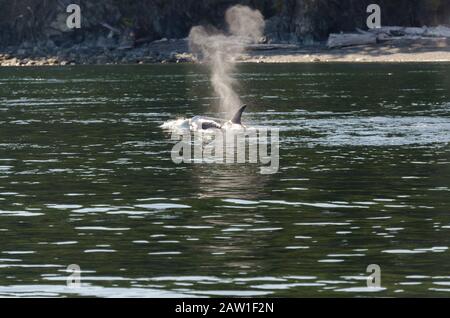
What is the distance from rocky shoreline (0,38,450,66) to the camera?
13550 cm

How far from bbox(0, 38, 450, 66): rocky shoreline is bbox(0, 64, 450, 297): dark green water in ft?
225

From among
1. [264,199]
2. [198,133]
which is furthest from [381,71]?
[264,199]

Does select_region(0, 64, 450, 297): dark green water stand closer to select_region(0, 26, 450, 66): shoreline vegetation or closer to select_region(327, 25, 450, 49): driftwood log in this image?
select_region(0, 26, 450, 66): shoreline vegetation

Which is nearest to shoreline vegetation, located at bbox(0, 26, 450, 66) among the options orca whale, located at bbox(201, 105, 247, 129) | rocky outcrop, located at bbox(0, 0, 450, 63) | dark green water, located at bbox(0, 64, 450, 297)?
rocky outcrop, located at bbox(0, 0, 450, 63)

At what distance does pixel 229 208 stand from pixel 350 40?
111 m

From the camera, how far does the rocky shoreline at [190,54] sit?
5335 inches

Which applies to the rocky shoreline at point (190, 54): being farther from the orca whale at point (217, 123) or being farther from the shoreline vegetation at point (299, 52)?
the orca whale at point (217, 123)

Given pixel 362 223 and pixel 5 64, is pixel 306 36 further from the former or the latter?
pixel 362 223

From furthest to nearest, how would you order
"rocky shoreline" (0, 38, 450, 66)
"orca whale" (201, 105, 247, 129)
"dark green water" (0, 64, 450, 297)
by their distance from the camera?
"rocky shoreline" (0, 38, 450, 66), "orca whale" (201, 105, 247, 129), "dark green water" (0, 64, 450, 297)

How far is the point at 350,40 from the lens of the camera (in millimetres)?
141750

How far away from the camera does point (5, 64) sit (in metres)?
148

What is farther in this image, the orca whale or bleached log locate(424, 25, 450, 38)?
bleached log locate(424, 25, 450, 38)
